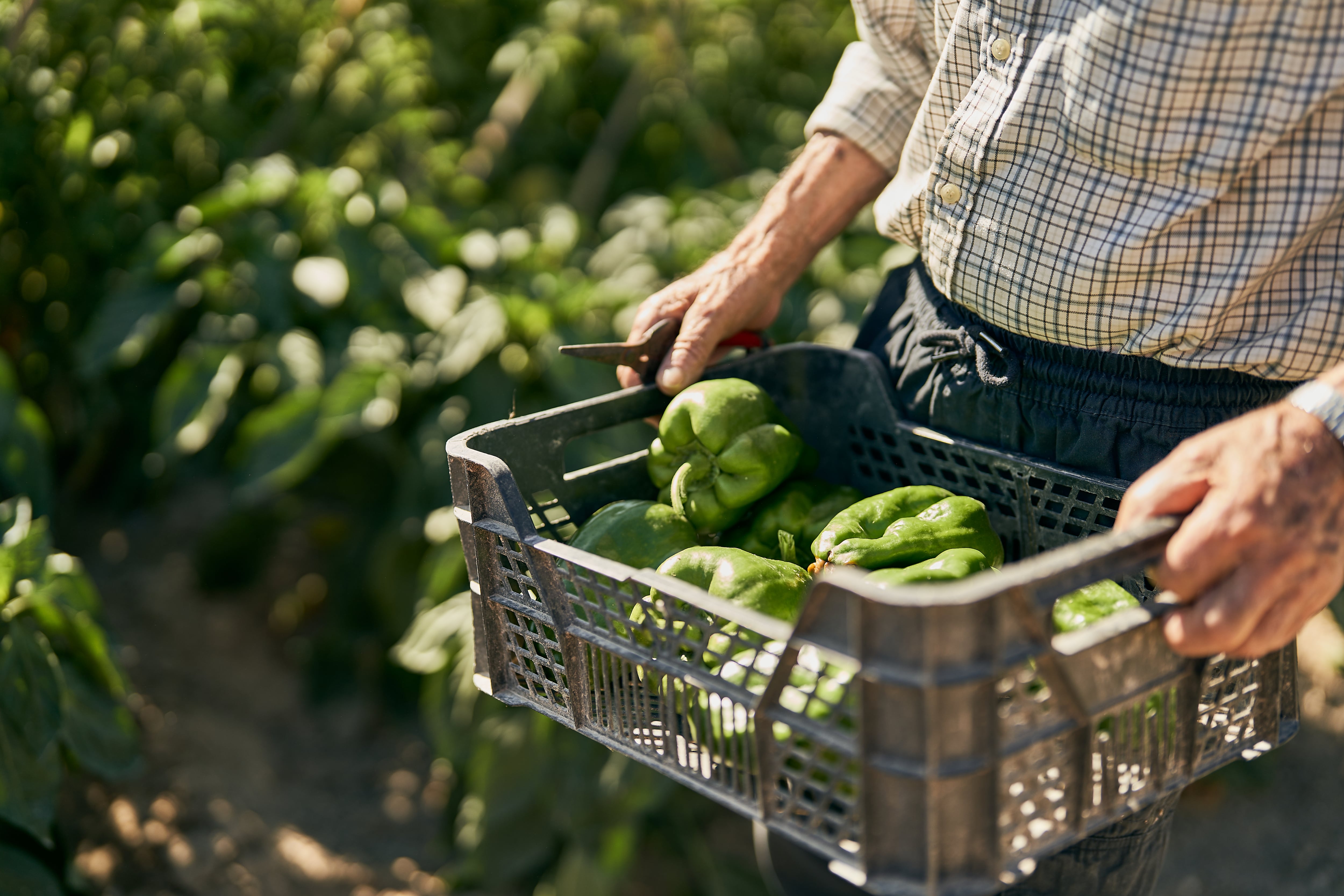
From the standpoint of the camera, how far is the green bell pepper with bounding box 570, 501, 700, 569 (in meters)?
1.40

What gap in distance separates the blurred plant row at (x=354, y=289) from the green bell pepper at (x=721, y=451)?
3.68ft

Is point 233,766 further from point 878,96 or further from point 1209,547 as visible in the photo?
point 1209,547

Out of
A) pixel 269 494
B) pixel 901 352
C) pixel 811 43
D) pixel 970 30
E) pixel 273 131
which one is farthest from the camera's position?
pixel 811 43

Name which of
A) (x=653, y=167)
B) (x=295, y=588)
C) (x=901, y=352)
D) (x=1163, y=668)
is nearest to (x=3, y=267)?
(x=295, y=588)

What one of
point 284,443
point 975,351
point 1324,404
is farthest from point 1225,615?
point 284,443

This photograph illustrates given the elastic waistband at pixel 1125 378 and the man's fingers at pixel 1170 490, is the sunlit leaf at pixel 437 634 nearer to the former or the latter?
the elastic waistband at pixel 1125 378

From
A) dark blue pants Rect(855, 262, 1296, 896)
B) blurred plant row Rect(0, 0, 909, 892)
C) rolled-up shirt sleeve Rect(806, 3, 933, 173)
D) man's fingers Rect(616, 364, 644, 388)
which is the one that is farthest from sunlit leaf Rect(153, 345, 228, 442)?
dark blue pants Rect(855, 262, 1296, 896)

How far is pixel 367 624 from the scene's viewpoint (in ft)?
10.8

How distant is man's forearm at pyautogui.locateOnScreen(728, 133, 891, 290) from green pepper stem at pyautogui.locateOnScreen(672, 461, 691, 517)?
1.12ft

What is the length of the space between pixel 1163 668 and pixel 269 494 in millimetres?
2656

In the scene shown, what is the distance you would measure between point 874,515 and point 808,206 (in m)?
0.53

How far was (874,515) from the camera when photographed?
4.64 feet

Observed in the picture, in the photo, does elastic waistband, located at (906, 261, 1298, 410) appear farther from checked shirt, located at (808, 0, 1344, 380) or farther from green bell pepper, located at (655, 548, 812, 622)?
green bell pepper, located at (655, 548, 812, 622)

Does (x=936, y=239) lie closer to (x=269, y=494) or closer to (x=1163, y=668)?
(x=1163, y=668)
